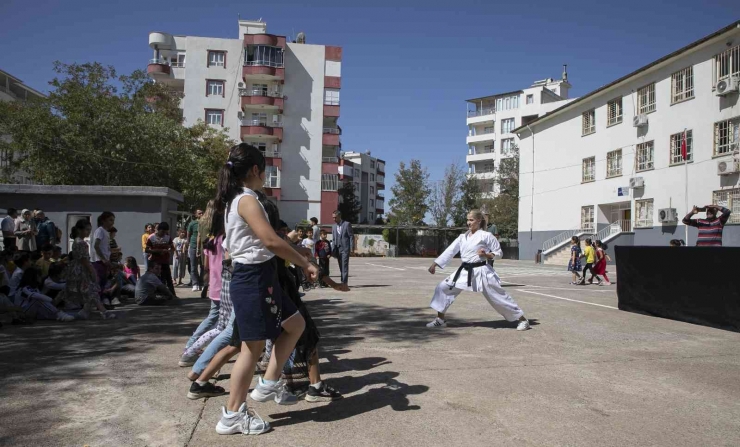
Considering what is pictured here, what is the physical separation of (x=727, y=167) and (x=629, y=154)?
7902 millimetres

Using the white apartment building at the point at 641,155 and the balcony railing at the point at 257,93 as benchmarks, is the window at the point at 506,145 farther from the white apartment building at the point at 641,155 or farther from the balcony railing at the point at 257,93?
the balcony railing at the point at 257,93

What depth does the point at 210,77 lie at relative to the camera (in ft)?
171

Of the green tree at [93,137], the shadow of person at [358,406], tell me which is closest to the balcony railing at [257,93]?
the green tree at [93,137]

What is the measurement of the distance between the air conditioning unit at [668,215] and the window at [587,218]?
23.5 feet

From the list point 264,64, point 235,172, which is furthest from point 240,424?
point 264,64

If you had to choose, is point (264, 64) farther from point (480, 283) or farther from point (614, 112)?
point (480, 283)

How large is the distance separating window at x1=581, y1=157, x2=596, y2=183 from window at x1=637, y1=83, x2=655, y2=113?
5016mm

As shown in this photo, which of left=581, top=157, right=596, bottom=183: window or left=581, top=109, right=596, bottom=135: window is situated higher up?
left=581, top=109, right=596, bottom=135: window

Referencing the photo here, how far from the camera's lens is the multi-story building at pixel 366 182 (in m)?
103

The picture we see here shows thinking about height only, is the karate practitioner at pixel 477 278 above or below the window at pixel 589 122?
below

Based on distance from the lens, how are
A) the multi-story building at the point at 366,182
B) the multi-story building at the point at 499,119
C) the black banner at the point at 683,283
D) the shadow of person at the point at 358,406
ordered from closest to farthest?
the shadow of person at the point at 358,406
the black banner at the point at 683,283
the multi-story building at the point at 499,119
the multi-story building at the point at 366,182

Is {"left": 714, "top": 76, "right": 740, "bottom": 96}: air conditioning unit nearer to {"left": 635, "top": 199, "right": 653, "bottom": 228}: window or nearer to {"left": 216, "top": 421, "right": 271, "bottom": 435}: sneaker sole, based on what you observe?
{"left": 635, "top": 199, "right": 653, "bottom": 228}: window

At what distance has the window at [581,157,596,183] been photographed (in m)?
36.1

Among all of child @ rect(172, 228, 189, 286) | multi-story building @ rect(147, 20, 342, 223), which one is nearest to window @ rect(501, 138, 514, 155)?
multi-story building @ rect(147, 20, 342, 223)
